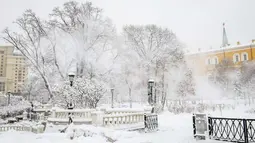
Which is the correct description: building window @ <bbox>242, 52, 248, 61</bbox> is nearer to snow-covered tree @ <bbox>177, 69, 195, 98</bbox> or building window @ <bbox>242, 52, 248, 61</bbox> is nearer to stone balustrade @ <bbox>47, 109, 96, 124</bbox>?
snow-covered tree @ <bbox>177, 69, 195, 98</bbox>

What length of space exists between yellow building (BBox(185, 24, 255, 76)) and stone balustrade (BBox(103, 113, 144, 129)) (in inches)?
1121

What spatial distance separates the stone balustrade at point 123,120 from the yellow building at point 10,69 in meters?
7.13

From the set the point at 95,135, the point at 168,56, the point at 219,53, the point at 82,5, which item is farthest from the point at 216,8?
the point at 219,53

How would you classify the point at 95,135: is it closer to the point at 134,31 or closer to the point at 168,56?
the point at 168,56

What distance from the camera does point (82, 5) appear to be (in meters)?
18.5

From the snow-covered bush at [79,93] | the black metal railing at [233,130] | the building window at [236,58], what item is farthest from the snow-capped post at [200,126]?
the building window at [236,58]

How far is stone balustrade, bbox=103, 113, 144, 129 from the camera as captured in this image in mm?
8297

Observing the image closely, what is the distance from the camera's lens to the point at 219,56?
40.5 metres

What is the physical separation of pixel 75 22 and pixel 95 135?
1384 centimetres

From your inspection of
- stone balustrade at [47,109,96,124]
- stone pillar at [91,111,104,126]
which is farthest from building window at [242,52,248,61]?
stone pillar at [91,111,104,126]

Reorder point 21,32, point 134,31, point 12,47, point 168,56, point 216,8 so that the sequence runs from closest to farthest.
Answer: point 216,8 → point 12,47 → point 21,32 → point 168,56 → point 134,31

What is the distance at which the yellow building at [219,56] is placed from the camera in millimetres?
36094

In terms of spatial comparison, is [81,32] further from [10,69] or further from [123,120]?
[123,120]

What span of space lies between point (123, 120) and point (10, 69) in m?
9.38
